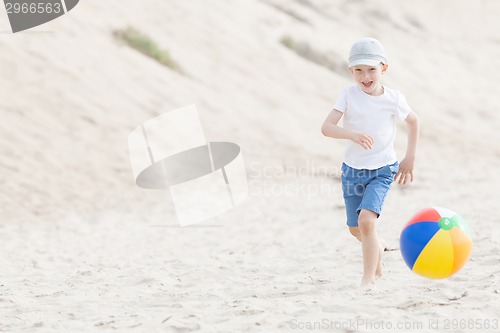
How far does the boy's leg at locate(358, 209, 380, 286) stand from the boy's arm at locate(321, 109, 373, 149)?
1.50ft

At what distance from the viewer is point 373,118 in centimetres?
458

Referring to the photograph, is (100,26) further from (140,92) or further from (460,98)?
(460,98)

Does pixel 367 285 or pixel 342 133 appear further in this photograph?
pixel 367 285

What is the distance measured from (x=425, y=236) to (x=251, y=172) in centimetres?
643

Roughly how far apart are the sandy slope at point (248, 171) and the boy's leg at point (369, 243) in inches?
5.6

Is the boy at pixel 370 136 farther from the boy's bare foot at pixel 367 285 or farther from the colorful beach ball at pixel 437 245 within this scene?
the colorful beach ball at pixel 437 245

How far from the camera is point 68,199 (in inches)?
354
